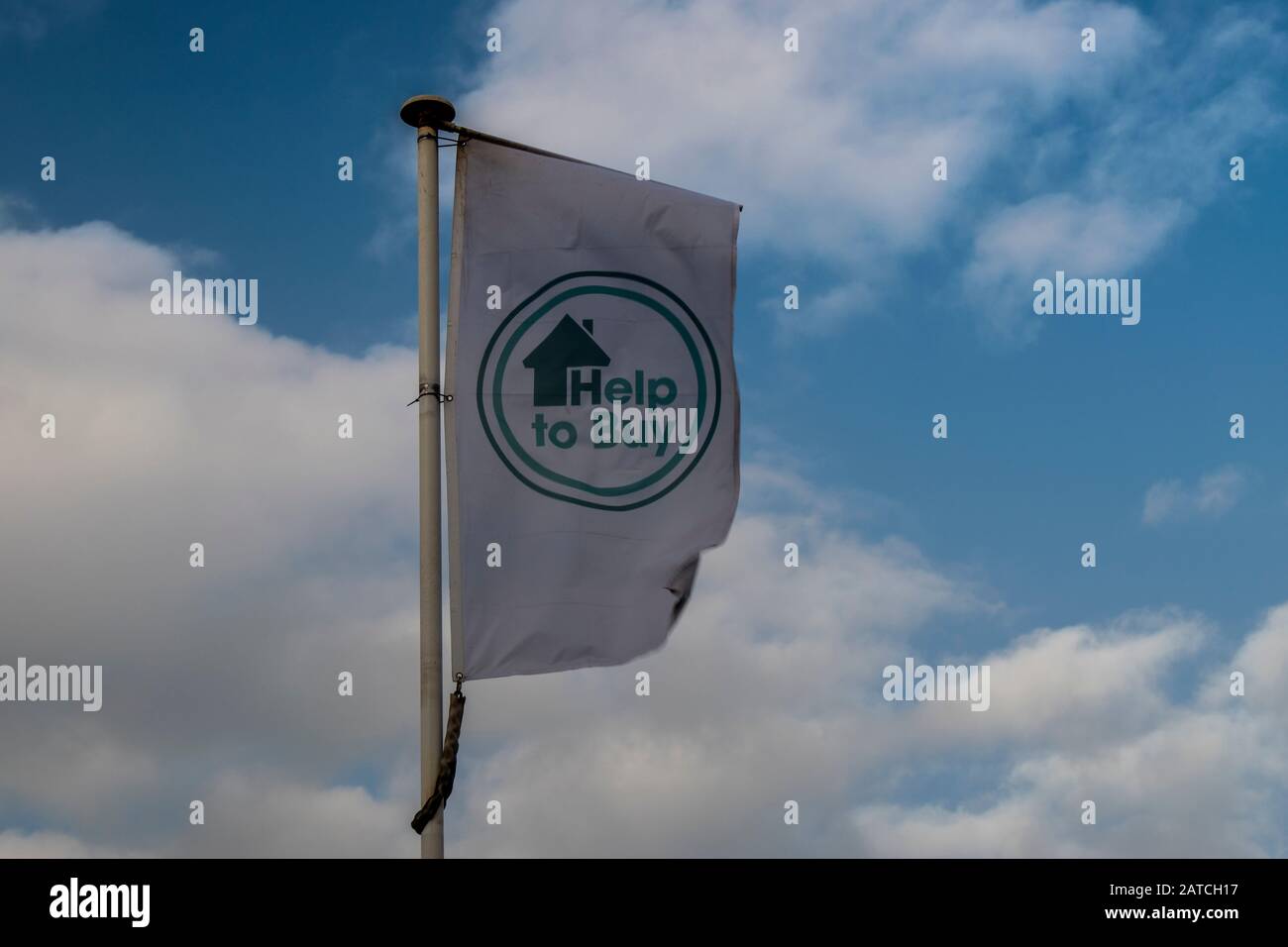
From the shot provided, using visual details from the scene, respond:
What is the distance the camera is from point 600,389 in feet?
47.7

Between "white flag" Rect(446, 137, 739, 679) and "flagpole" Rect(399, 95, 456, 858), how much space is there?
0.61ft

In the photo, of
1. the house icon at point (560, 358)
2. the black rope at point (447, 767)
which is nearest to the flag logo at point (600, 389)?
the house icon at point (560, 358)

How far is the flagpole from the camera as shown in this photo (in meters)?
13.3

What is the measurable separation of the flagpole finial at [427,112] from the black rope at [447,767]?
525 centimetres

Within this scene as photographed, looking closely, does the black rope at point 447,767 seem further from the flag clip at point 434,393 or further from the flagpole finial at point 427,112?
the flagpole finial at point 427,112

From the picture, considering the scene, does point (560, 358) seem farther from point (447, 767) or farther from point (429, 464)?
point (447, 767)

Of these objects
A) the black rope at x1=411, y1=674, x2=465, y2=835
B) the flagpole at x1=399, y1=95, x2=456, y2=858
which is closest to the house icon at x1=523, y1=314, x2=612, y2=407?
the flagpole at x1=399, y1=95, x2=456, y2=858

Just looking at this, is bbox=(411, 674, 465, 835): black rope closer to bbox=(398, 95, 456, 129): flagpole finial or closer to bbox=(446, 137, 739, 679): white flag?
bbox=(446, 137, 739, 679): white flag

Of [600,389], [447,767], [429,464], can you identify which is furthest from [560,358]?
[447,767]

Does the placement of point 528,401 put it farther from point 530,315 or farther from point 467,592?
point 467,592

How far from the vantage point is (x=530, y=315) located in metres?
14.6

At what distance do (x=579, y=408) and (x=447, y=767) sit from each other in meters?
3.44

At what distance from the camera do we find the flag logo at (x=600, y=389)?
561 inches
